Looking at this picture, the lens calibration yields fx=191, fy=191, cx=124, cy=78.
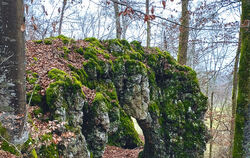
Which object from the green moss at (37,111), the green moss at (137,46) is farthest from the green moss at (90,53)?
the green moss at (37,111)

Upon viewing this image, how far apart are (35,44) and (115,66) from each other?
2.88 m

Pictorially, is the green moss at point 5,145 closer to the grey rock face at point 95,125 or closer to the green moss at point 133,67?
the grey rock face at point 95,125

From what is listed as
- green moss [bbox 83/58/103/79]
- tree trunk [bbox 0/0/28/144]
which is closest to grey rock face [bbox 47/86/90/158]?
tree trunk [bbox 0/0/28/144]

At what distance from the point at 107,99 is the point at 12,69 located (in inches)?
150

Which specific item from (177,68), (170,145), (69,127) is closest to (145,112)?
(170,145)

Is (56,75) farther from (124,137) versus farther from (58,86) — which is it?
(124,137)

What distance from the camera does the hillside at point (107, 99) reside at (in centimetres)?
401

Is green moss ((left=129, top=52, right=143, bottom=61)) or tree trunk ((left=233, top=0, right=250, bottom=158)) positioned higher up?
green moss ((left=129, top=52, right=143, bottom=61))

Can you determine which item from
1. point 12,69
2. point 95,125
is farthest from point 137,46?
point 12,69

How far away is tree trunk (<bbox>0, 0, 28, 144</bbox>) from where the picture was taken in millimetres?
2287

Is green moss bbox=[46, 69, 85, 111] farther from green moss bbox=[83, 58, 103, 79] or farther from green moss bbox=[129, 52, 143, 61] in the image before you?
green moss bbox=[129, 52, 143, 61]

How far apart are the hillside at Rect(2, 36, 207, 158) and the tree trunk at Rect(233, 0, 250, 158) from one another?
324 cm

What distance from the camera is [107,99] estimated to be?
604 cm

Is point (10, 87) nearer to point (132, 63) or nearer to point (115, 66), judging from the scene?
point (115, 66)
